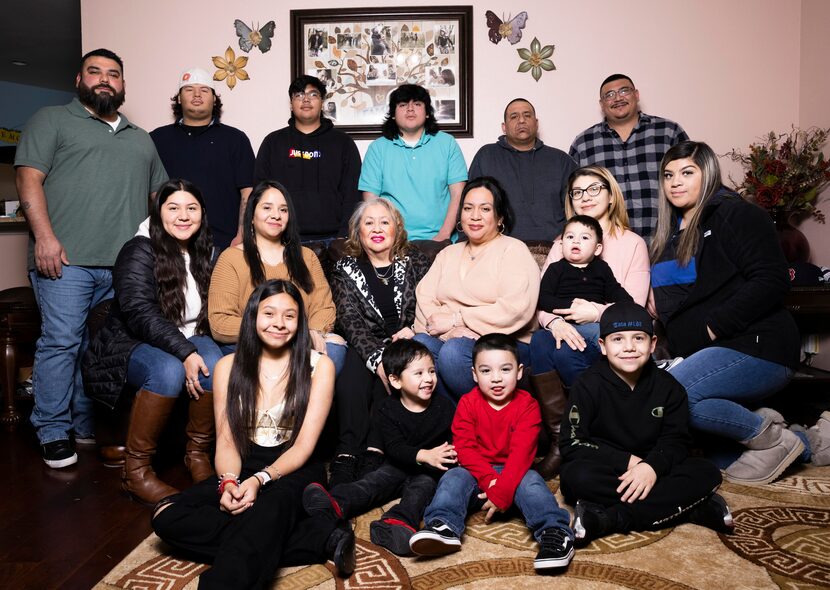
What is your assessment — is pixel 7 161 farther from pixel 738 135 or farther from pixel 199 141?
pixel 738 135

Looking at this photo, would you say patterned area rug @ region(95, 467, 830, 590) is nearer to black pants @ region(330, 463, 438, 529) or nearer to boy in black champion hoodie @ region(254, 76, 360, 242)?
black pants @ region(330, 463, 438, 529)

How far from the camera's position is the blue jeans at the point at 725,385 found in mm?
2262

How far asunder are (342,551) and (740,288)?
1.64m

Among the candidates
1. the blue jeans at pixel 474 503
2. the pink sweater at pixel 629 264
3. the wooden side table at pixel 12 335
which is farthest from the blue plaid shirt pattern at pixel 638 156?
the wooden side table at pixel 12 335

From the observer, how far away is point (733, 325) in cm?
227

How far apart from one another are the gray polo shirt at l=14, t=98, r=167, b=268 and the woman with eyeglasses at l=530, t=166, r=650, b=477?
199 centimetres

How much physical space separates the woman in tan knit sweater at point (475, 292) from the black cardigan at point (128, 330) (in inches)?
37.2

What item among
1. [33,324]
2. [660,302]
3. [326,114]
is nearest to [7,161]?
[33,324]

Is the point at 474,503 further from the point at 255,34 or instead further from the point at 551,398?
the point at 255,34

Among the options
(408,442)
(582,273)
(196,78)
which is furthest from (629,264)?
(196,78)

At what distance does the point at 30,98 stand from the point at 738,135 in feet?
25.9

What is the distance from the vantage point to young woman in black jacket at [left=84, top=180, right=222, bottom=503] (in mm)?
2273

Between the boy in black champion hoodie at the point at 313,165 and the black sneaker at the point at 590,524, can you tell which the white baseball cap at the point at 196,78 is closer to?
the boy in black champion hoodie at the point at 313,165

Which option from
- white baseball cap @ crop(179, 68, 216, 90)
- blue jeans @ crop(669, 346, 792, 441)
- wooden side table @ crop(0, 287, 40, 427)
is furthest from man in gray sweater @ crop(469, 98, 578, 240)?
wooden side table @ crop(0, 287, 40, 427)
